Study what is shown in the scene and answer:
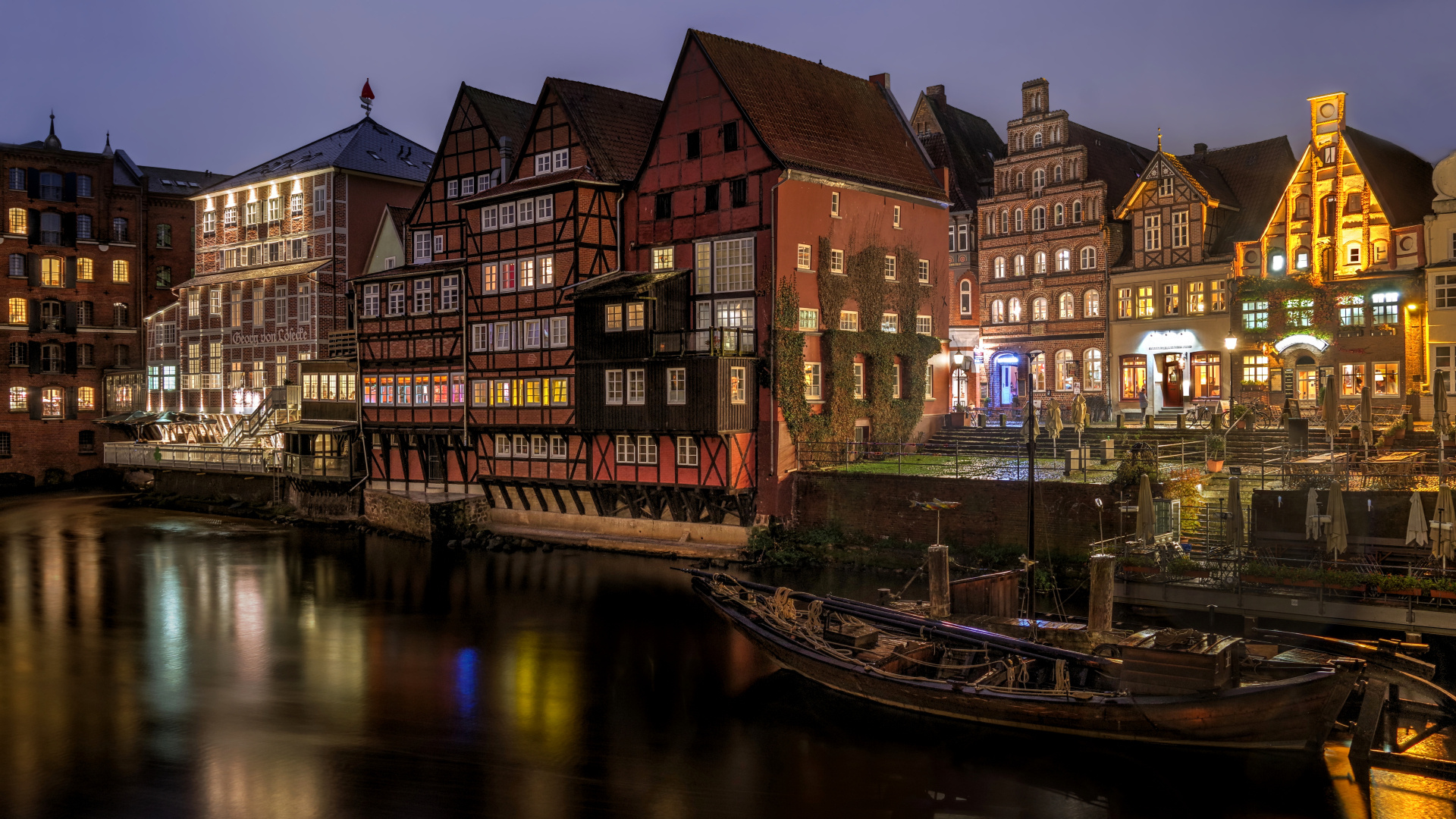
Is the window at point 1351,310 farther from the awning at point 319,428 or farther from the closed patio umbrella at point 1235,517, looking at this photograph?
the awning at point 319,428

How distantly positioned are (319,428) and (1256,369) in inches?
1424

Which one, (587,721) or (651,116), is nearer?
(587,721)

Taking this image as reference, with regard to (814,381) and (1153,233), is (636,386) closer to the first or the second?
(814,381)

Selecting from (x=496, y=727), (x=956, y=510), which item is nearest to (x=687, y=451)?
(x=956, y=510)

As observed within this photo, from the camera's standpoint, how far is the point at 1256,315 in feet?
135

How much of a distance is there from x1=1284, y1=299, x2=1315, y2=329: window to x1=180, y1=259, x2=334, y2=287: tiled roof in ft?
131

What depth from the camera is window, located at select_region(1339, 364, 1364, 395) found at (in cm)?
3881

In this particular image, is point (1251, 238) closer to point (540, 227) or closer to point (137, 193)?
point (540, 227)

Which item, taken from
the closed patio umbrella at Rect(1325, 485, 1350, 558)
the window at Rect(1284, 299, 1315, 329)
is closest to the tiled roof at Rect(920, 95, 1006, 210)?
the window at Rect(1284, 299, 1315, 329)

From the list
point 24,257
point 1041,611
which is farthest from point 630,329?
point 24,257

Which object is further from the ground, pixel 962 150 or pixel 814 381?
pixel 962 150

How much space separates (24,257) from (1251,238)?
201 ft

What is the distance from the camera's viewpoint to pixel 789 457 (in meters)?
34.5

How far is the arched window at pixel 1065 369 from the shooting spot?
46438 millimetres
